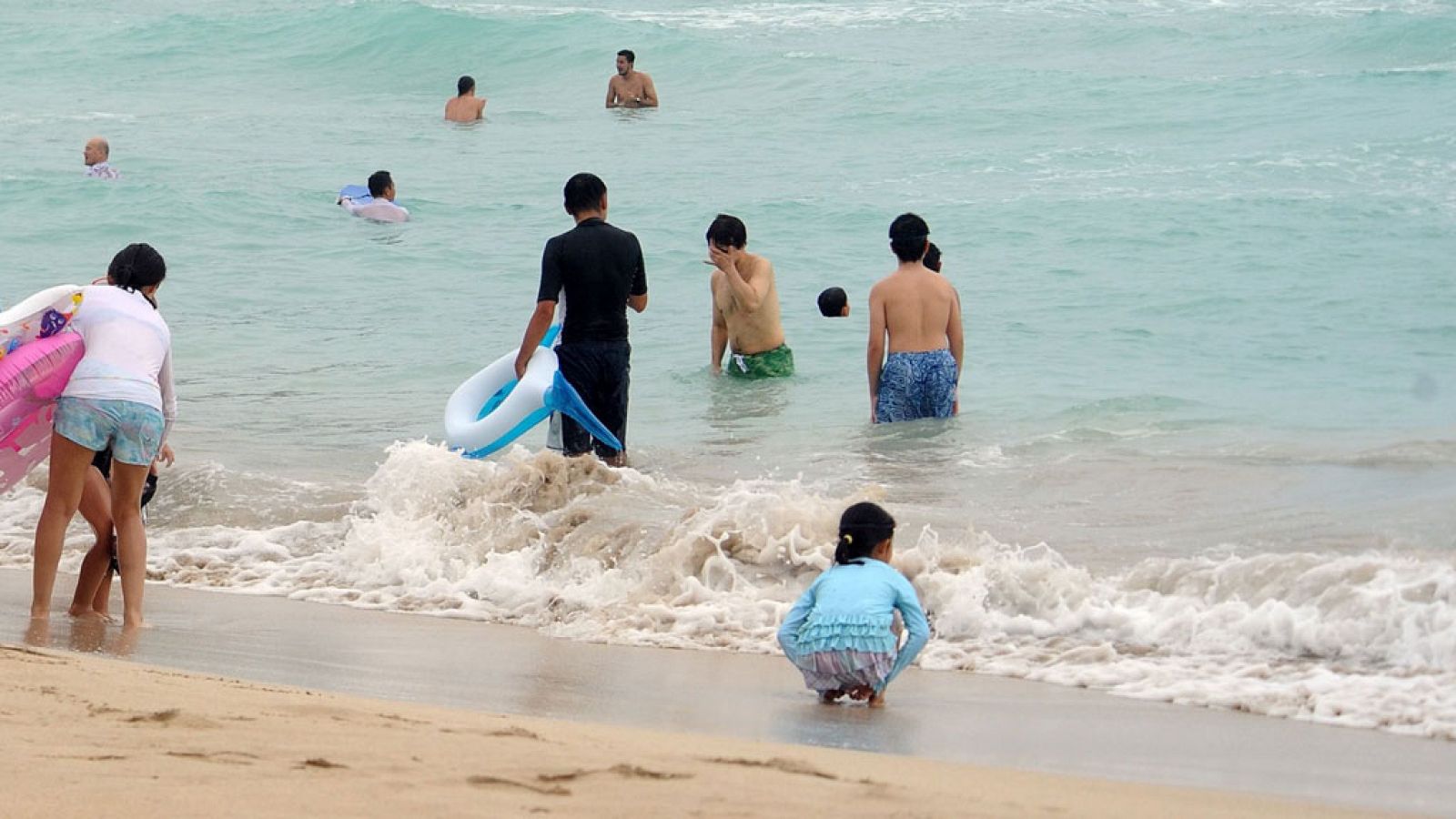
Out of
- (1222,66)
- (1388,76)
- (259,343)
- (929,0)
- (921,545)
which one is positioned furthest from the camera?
(929,0)

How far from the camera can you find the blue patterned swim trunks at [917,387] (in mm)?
9141

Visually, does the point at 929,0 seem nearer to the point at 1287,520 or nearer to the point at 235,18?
the point at 235,18

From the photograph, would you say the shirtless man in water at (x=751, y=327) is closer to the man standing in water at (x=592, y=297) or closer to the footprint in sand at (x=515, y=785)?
the man standing in water at (x=592, y=297)

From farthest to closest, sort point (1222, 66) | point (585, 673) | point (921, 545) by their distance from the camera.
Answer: point (1222, 66), point (921, 545), point (585, 673)

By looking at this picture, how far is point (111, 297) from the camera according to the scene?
20.0 feet

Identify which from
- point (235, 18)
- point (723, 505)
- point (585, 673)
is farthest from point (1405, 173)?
point (235, 18)

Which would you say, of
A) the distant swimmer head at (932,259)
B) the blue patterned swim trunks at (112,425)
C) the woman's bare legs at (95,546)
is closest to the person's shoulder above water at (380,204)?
the distant swimmer head at (932,259)

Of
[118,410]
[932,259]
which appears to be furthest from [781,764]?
[932,259]

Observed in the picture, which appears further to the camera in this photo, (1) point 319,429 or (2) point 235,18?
(2) point 235,18

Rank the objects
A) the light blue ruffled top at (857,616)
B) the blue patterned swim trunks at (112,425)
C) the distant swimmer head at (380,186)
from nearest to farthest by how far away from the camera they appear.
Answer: the light blue ruffled top at (857,616), the blue patterned swim trunks at (112,425), the distant swimmer head at (380,186)

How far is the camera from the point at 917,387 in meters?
9.23

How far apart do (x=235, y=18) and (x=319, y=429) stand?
2684 cm

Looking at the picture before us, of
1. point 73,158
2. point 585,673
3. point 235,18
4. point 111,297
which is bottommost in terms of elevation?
point 585,673

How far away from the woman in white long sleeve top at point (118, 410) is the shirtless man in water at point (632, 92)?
19.8 m
